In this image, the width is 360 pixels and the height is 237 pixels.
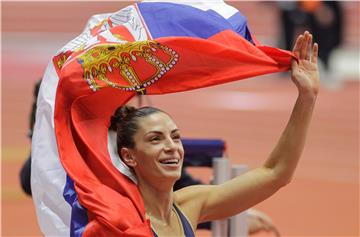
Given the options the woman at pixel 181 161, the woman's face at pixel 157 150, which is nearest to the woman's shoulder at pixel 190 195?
the woman at pixel 181 161

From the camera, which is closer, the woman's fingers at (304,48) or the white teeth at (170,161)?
the white teeth at (170,161)

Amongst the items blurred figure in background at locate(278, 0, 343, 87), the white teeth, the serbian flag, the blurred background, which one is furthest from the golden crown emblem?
blurred figure in background at locate(278, 0, 343, 87)

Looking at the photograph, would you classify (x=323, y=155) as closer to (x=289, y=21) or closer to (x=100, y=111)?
(x=289, y=21)

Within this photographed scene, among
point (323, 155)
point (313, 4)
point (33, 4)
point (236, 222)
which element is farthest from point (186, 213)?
point (33, 4)

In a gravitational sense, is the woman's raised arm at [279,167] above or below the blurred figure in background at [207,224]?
above

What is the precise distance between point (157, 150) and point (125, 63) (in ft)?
1.11

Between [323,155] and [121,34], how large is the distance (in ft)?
22.7

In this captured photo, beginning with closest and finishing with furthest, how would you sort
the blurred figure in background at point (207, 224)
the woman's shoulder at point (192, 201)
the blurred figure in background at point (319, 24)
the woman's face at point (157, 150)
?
the woman's face at point (157, 150)
the woman's shoulder at point (192, 201)
the blurred figure in background at point (207, 224)
the blurred figure in background at point (319, 24)

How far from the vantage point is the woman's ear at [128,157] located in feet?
11.7

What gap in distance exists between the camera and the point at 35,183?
375cm

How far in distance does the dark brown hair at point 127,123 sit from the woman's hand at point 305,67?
1.68ft

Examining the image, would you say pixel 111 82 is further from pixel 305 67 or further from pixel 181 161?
pixel 305 67

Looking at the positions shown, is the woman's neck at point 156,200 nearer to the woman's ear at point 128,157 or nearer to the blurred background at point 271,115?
the woman's ear at point 128,157

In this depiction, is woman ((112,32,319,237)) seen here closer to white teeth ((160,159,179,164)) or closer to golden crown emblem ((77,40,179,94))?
white teeth ((160,159,179,164))
